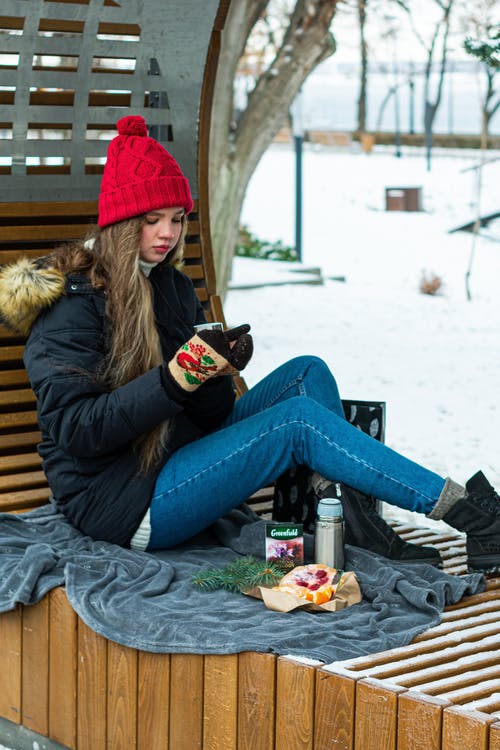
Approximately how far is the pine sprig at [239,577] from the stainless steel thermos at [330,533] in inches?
5.5

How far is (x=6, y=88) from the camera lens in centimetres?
480

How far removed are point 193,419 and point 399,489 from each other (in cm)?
77

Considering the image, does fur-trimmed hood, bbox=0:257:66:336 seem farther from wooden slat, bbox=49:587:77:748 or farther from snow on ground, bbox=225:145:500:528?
snow on ground, bbox=225:145:500:528

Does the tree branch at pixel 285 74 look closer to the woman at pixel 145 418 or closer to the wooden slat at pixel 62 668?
the woman at pixel 145 418

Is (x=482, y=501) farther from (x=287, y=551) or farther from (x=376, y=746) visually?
(x=376, y=746)

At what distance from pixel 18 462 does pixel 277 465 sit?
1.21 m

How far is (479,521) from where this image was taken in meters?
3.72

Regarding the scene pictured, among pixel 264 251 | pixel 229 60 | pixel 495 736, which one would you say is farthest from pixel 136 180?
pixel 264 251

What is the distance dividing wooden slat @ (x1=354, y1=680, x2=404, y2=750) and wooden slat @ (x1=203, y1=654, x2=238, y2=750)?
35cm

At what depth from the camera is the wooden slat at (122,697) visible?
3.30 metres

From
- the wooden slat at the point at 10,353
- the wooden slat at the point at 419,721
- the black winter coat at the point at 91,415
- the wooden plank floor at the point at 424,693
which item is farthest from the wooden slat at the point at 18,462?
the wooden slat at the point at 419,721

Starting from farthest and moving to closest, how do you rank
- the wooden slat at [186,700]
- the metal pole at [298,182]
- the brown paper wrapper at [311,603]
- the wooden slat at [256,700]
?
the metal pole at [298,182], the brown paper wrapper at [311,603], the wooden slat at [186,700], the wooden slat at [256,700]

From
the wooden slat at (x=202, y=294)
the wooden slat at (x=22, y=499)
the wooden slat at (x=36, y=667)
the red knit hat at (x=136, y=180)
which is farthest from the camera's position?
the wooden slat at (x=202, y=294)

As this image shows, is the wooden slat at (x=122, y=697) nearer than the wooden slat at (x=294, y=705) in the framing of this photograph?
No
